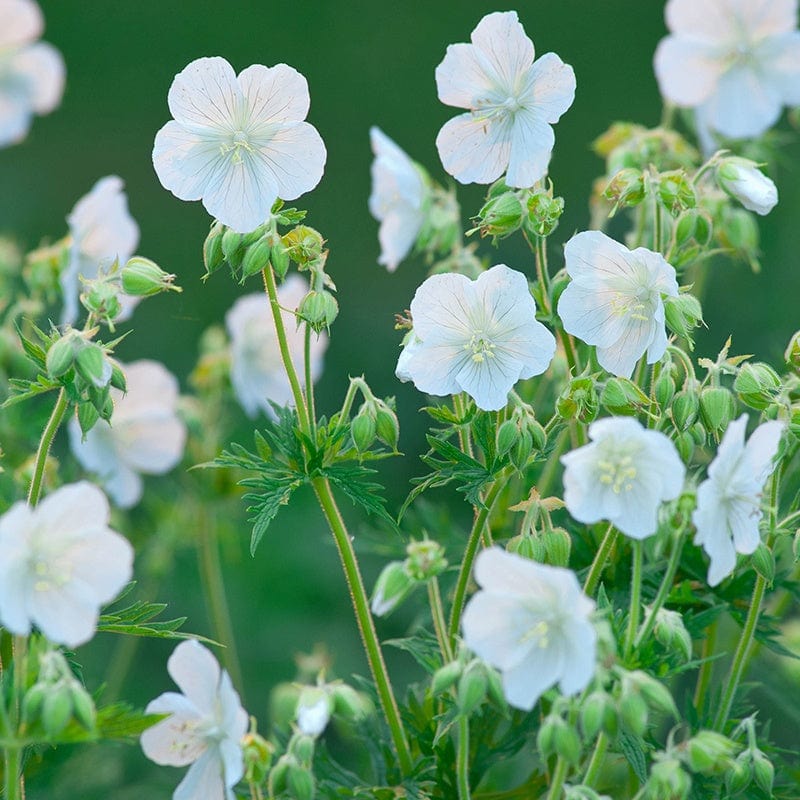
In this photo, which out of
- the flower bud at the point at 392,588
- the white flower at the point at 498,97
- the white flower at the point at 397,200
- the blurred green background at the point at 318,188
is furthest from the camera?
the blurred green background at the point at 318,188

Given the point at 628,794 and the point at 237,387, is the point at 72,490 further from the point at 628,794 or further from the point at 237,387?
the point at 237,387

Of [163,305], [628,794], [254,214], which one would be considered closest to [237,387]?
[254,214]

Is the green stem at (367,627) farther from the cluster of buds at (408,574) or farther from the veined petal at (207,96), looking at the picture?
the veined petal at (207,96)

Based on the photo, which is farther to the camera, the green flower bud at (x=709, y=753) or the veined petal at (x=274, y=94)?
the veined petal at (x=274, y=94)

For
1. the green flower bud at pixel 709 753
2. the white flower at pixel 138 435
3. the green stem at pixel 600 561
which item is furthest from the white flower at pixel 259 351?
the green flower bud at pixel 709 753

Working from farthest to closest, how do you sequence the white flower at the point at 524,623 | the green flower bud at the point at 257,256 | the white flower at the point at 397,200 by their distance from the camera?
the white flower at the point at 397,200 → the green flower bud at the point at 257,256 → the white flower at the point at 524,623

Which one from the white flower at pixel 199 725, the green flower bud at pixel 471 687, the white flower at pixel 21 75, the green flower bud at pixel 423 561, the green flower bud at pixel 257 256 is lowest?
the white flower at pixel 199 725
